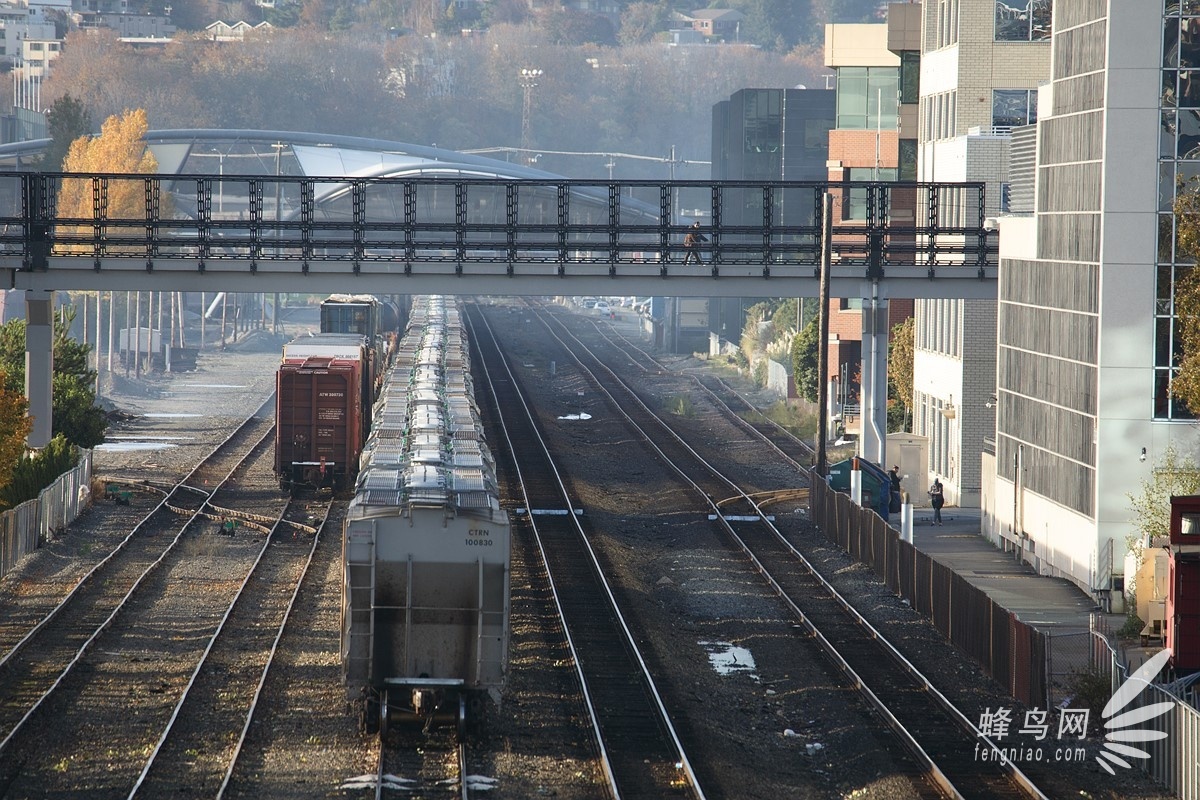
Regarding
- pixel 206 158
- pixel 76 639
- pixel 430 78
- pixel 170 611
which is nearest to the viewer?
pixel 76 639

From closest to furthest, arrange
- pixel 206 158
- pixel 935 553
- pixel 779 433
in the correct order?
pixel 935 553 → pixel 779 433 → pixel 206 158

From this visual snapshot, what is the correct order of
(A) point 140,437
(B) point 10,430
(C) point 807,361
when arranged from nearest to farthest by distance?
(B) point 10,430 → (A) point 140,437 → (C) point 807,361

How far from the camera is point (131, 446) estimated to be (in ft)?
166

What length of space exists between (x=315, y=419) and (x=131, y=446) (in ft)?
47.9

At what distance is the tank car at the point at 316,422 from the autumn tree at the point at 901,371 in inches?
770

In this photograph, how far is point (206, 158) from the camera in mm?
111125

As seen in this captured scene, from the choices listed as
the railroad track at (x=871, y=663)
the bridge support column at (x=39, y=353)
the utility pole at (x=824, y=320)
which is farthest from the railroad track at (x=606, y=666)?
the bridge support column at (x=39, y=353)

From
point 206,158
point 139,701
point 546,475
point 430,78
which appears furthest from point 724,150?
point 430,78

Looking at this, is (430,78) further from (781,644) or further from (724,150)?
(781,644)

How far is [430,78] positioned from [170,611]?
583 feet

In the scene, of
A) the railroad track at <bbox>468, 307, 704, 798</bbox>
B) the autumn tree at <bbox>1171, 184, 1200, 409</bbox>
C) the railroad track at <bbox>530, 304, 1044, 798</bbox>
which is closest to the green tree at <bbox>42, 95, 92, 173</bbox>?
the railroad track at <bbox>468, 307, 704, 798</bbox>

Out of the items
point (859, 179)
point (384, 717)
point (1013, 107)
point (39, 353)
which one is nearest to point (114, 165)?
point (859, 179)

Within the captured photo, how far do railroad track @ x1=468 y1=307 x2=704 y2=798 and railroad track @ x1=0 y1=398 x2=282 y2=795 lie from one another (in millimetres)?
5560

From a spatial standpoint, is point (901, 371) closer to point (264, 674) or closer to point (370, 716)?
point (264, 674)
